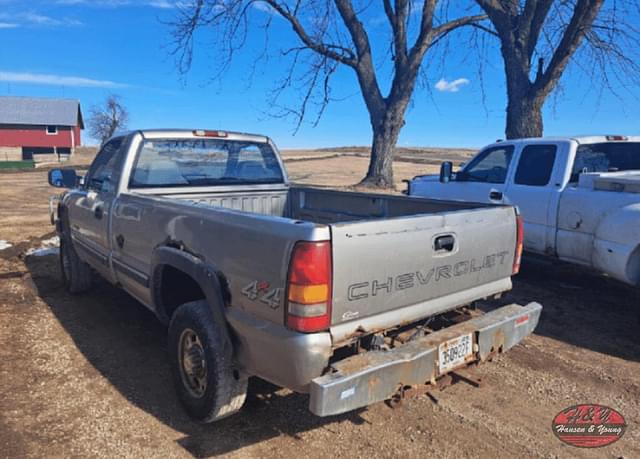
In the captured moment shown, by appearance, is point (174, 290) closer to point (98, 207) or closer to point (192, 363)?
point (192, 363)

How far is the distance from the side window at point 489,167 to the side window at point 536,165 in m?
0.28

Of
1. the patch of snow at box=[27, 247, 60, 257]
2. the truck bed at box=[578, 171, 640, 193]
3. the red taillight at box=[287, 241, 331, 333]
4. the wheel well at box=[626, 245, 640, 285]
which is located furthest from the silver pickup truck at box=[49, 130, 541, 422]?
the patch of snow at box=[27, 247, 60, 257]

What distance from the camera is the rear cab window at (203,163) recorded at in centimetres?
441

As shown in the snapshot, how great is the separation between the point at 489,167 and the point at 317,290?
5.59m

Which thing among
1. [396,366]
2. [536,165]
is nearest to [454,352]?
[396,366]

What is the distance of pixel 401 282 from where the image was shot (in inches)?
104

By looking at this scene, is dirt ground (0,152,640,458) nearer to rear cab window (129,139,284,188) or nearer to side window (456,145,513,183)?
rear cab window (129,139,284,188)

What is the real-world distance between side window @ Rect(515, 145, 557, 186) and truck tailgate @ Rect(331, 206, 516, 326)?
3.18m

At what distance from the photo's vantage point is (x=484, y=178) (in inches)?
280

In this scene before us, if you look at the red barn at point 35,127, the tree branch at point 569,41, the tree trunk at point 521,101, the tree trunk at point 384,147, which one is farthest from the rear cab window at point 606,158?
the red barn at point 35,127

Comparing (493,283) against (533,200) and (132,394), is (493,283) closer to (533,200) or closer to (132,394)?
(132,394)

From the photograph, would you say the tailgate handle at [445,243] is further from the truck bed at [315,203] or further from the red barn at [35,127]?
Answer: the red barn at [35,127]

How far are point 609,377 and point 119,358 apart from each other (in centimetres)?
406

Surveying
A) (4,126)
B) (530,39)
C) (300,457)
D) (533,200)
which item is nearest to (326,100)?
(530,39)
